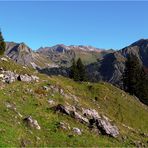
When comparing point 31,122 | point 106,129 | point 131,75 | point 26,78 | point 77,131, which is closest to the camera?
point 31,122

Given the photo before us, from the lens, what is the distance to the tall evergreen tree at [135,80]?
10238 cm

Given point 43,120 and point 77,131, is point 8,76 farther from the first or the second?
point 77,131

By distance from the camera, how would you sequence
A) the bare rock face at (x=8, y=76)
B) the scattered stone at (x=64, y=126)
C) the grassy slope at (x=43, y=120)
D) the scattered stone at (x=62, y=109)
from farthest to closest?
the bare rock face at (x=8, y=76) → the scattered stone at (x=62, y=109) → the scattered stone at (x=64, y=126) → the grassy slope at (x=43, y=120)

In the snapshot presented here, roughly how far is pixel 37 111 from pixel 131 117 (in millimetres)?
30139

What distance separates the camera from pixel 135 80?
4114 inches

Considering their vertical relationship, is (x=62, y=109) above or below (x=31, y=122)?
above

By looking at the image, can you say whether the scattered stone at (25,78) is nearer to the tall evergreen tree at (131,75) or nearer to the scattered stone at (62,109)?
the scattered stone at (62,109)

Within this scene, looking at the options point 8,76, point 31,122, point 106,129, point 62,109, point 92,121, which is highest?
point 8,76

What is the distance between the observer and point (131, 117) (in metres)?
70.8

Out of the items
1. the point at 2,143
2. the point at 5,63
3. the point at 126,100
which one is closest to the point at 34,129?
the point at 2,143

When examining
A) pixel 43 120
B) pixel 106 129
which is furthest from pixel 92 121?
pixel 43 120

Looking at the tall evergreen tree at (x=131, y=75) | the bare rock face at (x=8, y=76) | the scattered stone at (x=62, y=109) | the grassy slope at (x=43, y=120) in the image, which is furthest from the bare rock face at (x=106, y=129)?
the tall evergreen tree at (x=131, y=75)

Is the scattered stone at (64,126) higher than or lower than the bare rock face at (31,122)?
lower

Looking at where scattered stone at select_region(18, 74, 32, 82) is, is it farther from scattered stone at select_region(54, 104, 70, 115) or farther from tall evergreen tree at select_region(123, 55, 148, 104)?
tall evergreen tree at select_region(123, 55, 148, 104)
